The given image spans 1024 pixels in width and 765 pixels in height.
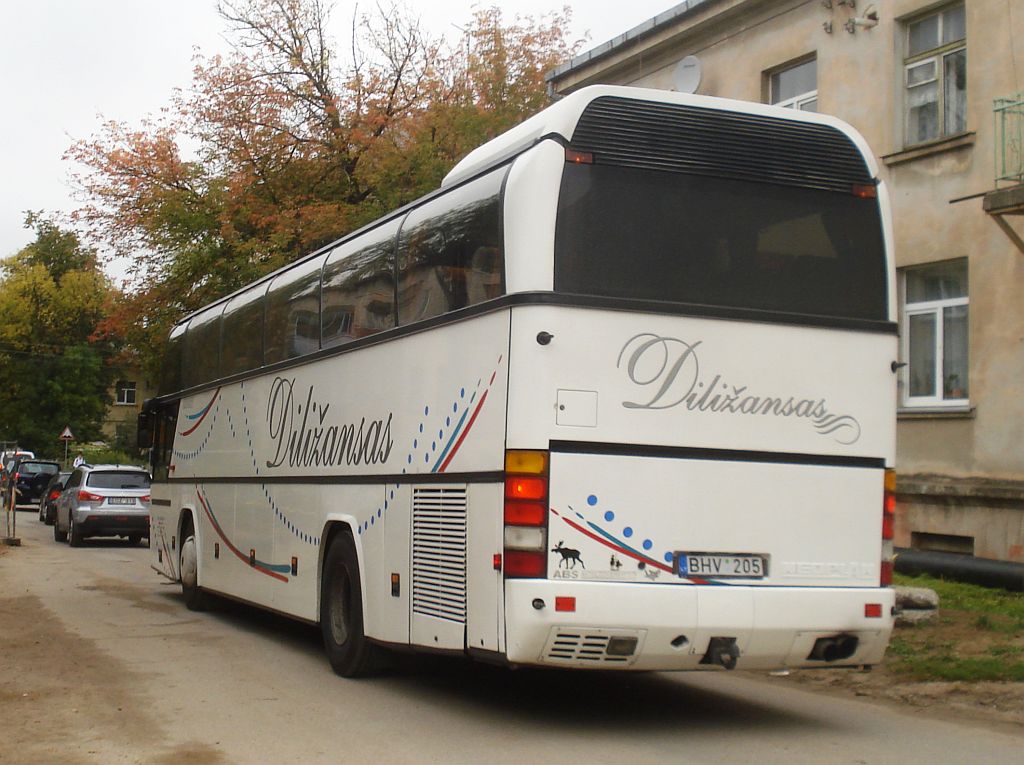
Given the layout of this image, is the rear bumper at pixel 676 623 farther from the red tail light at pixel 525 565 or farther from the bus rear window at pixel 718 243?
the bus rear window at pixel 718 243

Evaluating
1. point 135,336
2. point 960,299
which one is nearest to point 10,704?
point 960,299

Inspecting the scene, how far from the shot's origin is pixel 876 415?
8.88m

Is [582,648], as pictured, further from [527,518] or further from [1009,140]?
[1009,140]

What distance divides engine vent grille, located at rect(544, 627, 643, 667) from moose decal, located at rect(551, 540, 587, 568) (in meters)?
0.37

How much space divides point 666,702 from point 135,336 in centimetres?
2696

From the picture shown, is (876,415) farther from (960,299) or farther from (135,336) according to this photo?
(135,336)

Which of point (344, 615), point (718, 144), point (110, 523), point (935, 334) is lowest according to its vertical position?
point (110, 523)

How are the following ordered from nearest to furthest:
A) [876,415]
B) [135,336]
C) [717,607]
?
[717,607]
[876,415]
[135,336]

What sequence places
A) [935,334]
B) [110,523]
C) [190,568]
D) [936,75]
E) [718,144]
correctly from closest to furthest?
1. [718,144]
2. [190,568]
3. [935,334]
4. [936,75]
5. [110,523]

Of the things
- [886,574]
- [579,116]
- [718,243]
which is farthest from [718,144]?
[886,574]

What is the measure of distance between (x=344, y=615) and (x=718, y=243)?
4.42 m

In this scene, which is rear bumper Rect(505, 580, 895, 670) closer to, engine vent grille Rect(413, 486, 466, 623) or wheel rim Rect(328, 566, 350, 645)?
engine vent grille Rect(413, 486, 466, 623)

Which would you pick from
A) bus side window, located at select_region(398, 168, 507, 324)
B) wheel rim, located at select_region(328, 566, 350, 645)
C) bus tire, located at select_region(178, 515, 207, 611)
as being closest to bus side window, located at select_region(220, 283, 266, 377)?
bus tire, located at select_region(178, 515, 207, 611)

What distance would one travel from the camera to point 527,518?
795 centimetres
